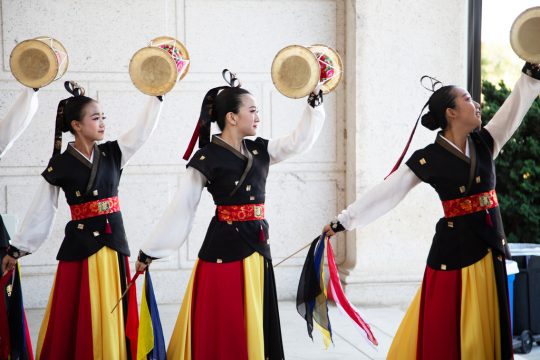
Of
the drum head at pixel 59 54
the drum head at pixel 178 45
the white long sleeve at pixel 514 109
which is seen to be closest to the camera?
the white long sleeve at pixel 514 109

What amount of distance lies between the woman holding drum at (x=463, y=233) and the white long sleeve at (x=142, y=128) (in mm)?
1196

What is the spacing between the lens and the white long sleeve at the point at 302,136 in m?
3.59

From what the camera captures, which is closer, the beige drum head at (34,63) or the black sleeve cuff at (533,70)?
the black sleeve cuff at (533,70)

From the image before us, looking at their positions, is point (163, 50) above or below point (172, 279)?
above

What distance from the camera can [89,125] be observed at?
154 inches

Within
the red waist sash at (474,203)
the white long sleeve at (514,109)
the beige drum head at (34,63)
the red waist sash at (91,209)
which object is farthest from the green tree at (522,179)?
the beige drum head at (34,63)

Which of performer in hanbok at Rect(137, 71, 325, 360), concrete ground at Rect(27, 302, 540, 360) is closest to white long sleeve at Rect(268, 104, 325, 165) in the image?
performer in hanbok at Rect(137, 71, 325, 360)

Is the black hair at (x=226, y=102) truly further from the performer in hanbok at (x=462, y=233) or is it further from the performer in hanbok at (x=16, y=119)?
the performer in hanbok at (x=16, y=119)

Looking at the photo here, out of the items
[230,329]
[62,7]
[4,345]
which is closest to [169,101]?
[62,7]

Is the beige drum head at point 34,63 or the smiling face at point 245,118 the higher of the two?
the beige drum head at point 34,63

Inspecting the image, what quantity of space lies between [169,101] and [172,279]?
1314mm

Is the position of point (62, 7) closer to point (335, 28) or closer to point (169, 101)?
point (169, 101)

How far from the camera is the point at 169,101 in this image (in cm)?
581

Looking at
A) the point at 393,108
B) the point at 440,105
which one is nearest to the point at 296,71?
the point at 440,105
